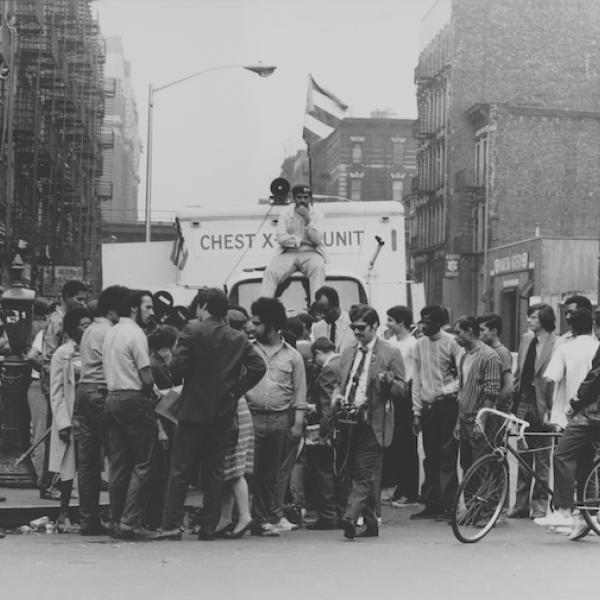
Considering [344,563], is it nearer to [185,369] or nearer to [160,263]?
[185,369]

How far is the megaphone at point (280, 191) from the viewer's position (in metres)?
16.0

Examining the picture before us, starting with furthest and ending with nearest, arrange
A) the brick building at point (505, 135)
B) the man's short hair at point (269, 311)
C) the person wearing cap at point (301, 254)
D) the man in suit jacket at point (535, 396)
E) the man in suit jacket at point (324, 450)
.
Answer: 1. the brick building at point (505, 135)
2. the person wearing cap at point (301, 254)
3. the man in suit jacket at point (535, 396)
4. the man in suit jacket at point (324, 450)
5. the man's short hair at point (269, 311)

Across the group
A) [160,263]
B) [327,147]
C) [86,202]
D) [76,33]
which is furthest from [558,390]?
[327,147]

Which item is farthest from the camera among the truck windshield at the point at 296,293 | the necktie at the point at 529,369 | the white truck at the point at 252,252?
the white truck at the point at 252,252

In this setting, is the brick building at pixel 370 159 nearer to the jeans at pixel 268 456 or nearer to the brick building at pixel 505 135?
the brick building at pixel 505 135

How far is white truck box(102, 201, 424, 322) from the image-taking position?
1594cm

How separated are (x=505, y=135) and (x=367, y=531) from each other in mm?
64331

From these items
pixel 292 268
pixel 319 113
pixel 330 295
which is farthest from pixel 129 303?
pixel 319 113

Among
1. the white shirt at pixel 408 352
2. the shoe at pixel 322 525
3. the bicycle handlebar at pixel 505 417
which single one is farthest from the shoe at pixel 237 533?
the white shirt at pixel 408 352

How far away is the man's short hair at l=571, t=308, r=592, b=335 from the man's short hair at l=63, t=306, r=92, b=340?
4.05m

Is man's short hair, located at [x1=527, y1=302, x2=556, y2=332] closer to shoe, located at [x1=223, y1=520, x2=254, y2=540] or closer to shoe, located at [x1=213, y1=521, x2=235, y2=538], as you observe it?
shoe, located at [x1=223, y1=520, x2=254, y2=540]

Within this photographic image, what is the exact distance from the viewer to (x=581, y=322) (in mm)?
11367

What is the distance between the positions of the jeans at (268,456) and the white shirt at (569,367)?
2.24 meters

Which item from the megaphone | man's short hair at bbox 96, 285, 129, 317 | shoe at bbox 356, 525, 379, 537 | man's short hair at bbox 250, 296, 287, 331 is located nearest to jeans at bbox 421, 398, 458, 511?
shoe at bbox 356, 525, 379, 537
